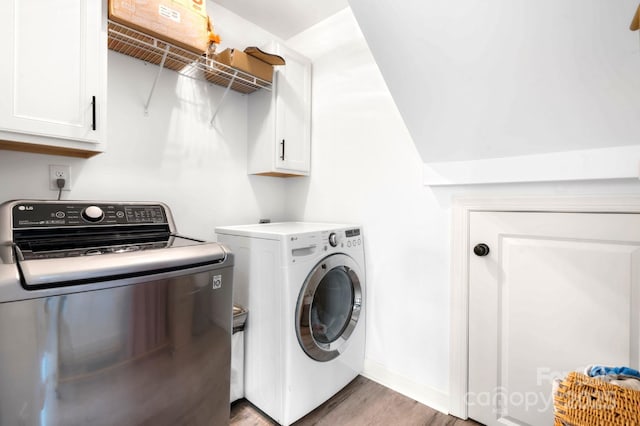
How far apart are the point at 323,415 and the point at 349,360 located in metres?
0.34

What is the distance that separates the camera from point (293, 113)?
7.15 ft

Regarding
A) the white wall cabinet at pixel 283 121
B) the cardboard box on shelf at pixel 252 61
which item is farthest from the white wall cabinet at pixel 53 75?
the white wall cabinet at pixel 283 121

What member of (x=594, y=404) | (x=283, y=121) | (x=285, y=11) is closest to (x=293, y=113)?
(x=283, y=121)

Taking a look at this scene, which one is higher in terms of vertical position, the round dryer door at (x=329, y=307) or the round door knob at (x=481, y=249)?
the round door knob at (x=481, y=249)

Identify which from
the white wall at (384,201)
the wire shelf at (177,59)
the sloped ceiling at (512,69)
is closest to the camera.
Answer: the sloped ceiling at (512,69)

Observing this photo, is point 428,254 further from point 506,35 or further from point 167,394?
→ point 167,394

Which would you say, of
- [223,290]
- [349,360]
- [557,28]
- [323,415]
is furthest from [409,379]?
[557,28]

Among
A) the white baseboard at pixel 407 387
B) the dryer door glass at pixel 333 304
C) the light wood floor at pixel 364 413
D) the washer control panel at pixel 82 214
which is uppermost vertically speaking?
the washer control panel at pixel 82 214

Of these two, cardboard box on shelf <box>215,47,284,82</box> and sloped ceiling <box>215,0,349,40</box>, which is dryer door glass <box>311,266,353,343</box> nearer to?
cardboard box on shelf <box>215,47,284,82</box>

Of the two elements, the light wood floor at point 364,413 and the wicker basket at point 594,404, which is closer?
the wicker basket at point 594,404

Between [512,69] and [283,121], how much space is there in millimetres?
1381

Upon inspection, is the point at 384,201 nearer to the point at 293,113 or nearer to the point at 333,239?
the point at 333,239

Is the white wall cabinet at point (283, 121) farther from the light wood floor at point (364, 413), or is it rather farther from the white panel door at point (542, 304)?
the light wood floor at point (364, 413)

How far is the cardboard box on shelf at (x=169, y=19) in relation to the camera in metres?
1.30
